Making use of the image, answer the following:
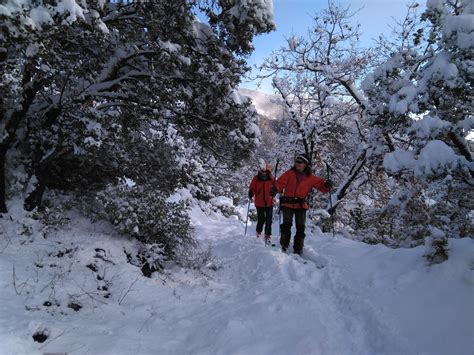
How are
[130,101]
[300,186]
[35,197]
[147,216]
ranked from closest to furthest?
[147,216], [35,197], [130,101], [300,186]

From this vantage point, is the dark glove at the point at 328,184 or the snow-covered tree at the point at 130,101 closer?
the snow-covered tree at the point at 130,101

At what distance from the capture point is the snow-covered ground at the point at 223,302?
372 cm

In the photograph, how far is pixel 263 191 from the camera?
32.6ft

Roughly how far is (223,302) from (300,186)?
3487mm

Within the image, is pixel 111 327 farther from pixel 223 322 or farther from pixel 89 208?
pixel 89 208

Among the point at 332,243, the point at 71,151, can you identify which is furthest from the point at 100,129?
the point at 332,243

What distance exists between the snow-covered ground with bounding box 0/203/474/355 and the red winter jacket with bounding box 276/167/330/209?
151 cm

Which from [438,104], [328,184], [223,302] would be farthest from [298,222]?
[438,104]

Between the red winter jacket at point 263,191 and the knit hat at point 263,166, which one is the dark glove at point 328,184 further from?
the knit hat at point 263,166

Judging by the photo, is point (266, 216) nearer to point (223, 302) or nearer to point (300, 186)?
point (300, 186)

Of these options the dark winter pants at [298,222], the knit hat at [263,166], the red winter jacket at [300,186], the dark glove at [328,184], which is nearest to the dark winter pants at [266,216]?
the knit hat at [263,166]

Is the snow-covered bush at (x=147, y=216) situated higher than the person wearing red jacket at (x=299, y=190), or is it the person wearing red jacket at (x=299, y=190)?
the person wearing red jacket at (x=299, y=190)

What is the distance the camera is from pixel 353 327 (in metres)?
4.29

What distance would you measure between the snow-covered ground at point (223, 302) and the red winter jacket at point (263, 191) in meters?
3.01
